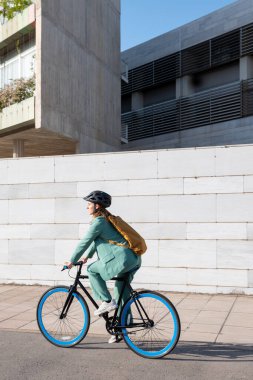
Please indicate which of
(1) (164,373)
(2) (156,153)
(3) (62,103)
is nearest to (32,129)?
(3) (62,103)

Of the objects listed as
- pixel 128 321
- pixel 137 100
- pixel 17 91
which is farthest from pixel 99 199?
pixel 137 100

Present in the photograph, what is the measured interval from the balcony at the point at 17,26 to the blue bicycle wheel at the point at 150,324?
588 inches

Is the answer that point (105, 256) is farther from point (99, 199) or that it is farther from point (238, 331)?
point (238, 331)

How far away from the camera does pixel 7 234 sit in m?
10.8

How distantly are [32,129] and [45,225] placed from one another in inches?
332

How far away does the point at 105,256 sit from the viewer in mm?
5406

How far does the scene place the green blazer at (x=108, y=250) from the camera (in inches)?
211

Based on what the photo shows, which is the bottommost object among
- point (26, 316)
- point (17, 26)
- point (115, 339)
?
point (26, 316)

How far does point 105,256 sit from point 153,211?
4394 millimetres

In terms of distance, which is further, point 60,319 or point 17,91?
point 17,91

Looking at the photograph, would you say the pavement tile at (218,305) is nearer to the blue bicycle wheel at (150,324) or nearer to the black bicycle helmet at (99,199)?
the blue bicycle wheel at (150,324)

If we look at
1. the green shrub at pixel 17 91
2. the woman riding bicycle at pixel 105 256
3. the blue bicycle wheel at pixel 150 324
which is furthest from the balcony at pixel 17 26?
the blue bicycle wheel at pixel 150 324

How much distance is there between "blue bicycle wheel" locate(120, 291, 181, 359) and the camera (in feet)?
16.7

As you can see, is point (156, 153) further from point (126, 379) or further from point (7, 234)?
point (126, 379)
